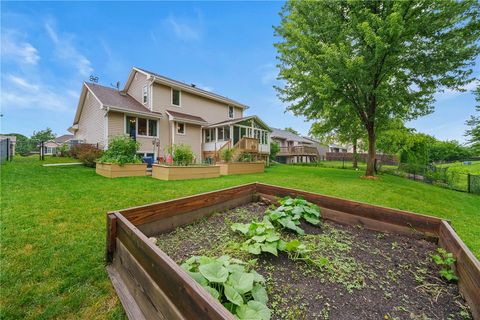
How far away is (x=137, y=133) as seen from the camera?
11.7 m

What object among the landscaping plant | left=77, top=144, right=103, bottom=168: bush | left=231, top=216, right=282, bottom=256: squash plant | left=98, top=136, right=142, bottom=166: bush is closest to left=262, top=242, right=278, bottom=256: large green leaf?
left=231, top=216, right=282, bottom=256: squash plant

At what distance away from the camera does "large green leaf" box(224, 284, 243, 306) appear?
109cm

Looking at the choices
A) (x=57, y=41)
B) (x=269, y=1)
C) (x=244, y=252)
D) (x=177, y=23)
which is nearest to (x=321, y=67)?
(x=269, y=1)

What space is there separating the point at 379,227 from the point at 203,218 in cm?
231

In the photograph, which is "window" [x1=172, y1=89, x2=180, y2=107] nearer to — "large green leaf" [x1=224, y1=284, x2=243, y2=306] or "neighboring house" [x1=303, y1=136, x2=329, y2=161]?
"large green leaf" [x1=224, y1=284, x2=243, y2=306]

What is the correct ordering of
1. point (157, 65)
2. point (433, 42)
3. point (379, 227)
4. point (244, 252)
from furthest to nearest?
1. point (157, 65)
2. point (433, 42)
3. point (379, 227)
4. point (244, 252)

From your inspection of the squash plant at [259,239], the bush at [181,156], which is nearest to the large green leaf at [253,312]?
the squash plant at [259,239]

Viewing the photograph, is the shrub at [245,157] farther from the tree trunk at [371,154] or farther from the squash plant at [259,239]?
the squash plant at [259,239]

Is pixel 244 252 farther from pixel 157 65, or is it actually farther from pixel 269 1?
pixel 157 65

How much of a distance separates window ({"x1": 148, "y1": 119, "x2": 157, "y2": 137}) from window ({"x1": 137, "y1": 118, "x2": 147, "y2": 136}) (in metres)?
0.24

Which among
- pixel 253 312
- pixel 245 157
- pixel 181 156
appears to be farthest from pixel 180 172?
pixel 253 312

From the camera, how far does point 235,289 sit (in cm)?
121

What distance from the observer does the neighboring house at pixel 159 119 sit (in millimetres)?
11337

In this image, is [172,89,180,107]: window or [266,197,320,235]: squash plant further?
[172,89,180,107]: window
